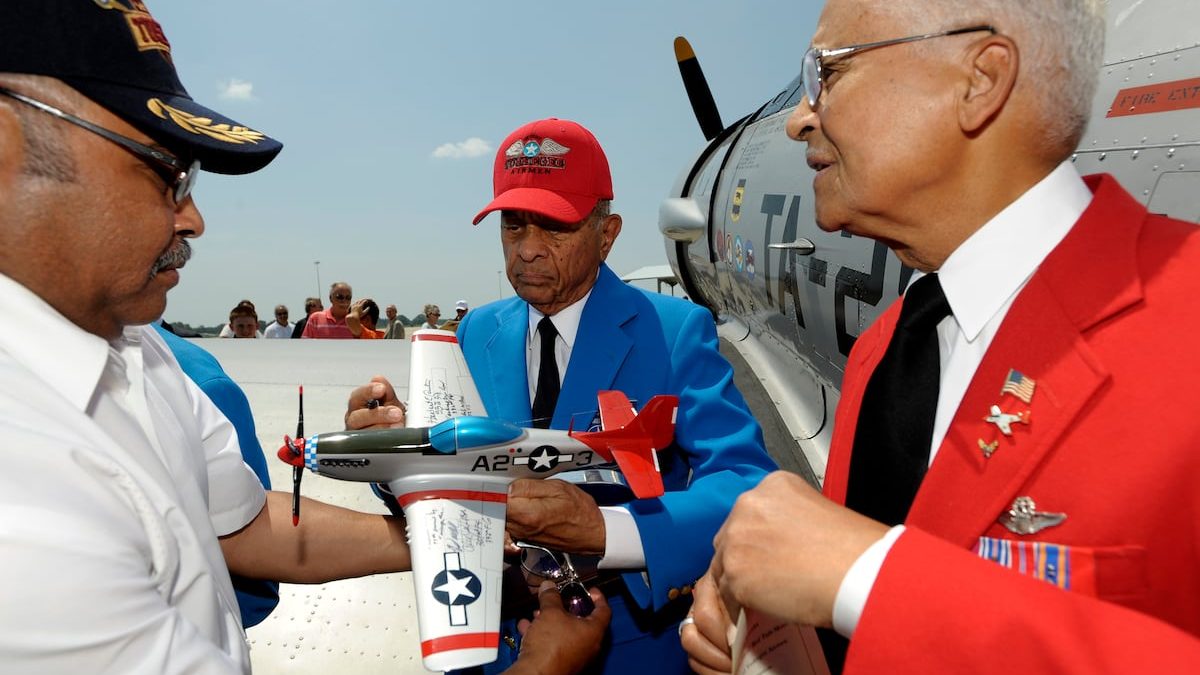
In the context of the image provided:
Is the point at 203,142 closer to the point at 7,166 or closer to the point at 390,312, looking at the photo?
the point at 7,166

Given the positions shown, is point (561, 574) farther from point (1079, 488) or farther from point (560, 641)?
point (1079, 488)

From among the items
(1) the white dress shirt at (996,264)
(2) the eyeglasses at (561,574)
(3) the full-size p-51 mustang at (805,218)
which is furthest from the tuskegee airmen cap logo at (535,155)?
(3) the full-size p-51 mustang at (805,218)

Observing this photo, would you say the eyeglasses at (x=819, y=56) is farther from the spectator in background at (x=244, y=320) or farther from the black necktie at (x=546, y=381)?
the spectator in background at (x=244, y=320)

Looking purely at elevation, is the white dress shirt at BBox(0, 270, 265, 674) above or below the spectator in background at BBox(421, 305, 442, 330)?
above

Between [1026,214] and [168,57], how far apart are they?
1.91 metres

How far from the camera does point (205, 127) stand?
60.4 inches

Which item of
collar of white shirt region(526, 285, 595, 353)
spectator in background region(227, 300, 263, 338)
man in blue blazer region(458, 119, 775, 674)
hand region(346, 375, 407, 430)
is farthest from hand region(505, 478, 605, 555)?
spectator in background region(227, 300, 263, 338)

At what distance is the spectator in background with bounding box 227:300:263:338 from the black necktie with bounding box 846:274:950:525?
13.9 m

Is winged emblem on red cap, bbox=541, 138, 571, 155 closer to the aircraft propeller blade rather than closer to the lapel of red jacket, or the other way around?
the lapel of red jacket

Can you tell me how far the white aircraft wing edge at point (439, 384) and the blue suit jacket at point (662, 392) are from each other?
0.08 m

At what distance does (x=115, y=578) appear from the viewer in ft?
3.69

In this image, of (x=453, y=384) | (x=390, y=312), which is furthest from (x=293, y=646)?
(x=390, y=312)

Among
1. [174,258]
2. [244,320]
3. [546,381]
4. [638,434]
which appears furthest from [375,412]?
[244,320]

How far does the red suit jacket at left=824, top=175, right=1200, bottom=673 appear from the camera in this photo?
34.8 inches
